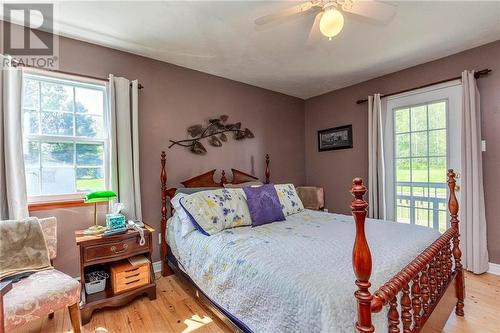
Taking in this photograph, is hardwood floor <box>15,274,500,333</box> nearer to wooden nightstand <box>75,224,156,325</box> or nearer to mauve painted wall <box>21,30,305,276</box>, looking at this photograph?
wooden nightstand <box>75,224,156,325</box>

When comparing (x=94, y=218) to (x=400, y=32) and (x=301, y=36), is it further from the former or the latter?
(x=400, y=32)

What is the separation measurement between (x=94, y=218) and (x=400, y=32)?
3.41 meters

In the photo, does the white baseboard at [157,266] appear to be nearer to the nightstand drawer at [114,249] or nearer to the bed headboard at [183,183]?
the bed headboard at [183,183]

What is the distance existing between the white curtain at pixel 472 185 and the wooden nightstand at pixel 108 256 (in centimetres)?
324

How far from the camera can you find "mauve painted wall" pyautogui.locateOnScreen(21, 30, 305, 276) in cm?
241

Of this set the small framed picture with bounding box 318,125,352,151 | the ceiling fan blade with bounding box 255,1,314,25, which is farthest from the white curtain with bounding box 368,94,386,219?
the ceiling fan blade with bounding box 255,1,314,25

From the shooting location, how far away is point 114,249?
6.91 feet

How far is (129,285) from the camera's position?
7.09 feet

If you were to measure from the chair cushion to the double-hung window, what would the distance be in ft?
2.92

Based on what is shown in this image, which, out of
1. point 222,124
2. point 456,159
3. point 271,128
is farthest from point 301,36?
point 456,159

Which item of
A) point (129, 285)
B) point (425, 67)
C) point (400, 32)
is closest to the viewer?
point (129, 285)

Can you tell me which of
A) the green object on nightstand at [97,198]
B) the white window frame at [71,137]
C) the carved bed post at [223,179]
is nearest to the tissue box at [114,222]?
the green object on nightstand at [97,198]

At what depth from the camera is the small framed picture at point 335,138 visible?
3.91 metres

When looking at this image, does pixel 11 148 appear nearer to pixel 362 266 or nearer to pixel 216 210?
pixel 216 210
